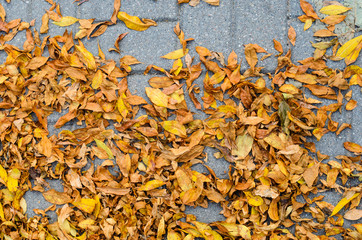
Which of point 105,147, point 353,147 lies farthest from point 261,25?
point 105,147

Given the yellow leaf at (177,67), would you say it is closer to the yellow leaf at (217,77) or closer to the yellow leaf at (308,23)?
the yellow leaf at (217,77)

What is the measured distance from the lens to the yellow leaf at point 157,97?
156 centimetres

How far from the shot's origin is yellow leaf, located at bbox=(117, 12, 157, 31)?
1.63m

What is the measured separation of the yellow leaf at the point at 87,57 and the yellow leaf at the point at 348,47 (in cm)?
116

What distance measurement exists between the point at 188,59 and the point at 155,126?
358 millimetres

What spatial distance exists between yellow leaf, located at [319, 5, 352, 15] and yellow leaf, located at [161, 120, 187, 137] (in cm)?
86

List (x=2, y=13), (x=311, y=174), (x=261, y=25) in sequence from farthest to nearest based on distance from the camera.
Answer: (x=2, y=13)
(x=261, y=25)
(x=311, y=174)

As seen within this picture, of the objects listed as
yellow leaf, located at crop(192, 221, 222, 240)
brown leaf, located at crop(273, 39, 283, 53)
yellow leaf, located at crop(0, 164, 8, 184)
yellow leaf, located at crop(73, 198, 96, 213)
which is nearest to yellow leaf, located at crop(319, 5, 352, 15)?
brown leaf, located at crop(273, 39, 283, 53)

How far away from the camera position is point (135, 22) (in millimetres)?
1624

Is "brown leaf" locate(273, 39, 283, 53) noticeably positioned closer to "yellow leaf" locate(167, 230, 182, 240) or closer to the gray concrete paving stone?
the gray concrete paving stone

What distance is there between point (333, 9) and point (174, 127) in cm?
93

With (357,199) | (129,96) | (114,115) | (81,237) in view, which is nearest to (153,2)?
(129,96)

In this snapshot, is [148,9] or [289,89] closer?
[289,89]

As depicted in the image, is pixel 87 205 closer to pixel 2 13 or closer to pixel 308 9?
pixel 2 13
